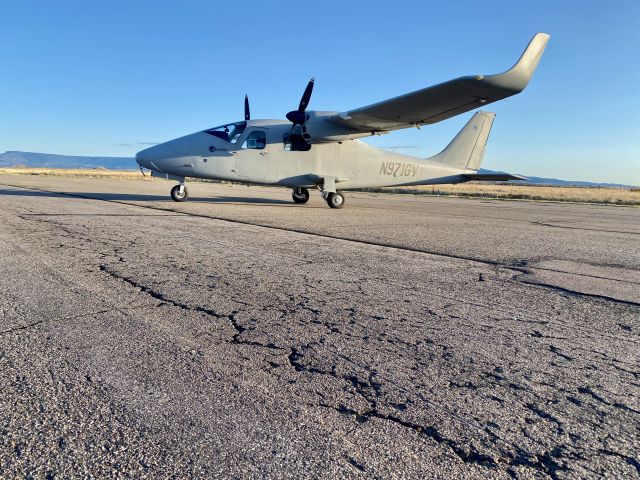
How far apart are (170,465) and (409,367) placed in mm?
1252

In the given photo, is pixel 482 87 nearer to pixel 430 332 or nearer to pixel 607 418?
pixel 430 332

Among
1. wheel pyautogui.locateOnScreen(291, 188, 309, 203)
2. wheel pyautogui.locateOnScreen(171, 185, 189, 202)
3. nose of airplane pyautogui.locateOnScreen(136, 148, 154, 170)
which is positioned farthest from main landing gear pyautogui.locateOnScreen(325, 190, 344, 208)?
nose of airplane pyautogui.locateOnScreen(136, 148, 154, 170)

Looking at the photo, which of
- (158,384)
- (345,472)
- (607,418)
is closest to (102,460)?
(158,384)

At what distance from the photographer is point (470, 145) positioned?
672 inches

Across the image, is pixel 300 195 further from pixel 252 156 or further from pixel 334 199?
pixel 252 156

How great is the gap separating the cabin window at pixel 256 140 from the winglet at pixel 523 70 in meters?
6.52

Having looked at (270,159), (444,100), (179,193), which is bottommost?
(179,193)

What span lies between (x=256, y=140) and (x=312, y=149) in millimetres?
1841

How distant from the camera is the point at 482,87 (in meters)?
10.4

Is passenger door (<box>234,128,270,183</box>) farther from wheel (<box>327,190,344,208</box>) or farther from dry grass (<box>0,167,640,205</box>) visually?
dry grass (<box>0,167,640,205</box>)

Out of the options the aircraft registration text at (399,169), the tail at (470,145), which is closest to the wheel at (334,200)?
the aircraft registration text at (399,169)

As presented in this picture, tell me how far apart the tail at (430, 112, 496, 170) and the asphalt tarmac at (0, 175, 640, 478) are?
1283 cm

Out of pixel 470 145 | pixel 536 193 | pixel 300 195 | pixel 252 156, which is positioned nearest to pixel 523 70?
pixel 470 145

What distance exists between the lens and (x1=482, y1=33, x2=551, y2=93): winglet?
9.81 m
